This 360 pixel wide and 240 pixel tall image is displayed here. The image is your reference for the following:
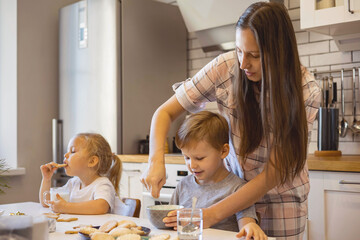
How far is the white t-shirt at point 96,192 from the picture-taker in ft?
6.34

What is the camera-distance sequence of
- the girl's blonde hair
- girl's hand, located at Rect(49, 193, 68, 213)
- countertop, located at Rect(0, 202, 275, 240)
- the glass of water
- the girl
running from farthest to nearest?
1. the girl's blonde hair
2. the girl
3. girl's hand, located at Rect(49, 193, 68, 213)
4. countertop, located at Rect(0, 202, 275, 240)
5. the glass of water

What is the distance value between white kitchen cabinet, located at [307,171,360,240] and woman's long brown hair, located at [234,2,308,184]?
959 millimetres

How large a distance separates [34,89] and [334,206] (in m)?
2.64

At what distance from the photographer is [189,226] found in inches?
47.0

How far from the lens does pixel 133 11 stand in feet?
11.9

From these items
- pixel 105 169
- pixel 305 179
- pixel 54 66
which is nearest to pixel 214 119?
pixel 305 179

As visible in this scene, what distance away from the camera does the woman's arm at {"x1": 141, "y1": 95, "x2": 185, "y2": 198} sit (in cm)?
144

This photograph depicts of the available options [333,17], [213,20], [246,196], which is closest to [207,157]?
[246,196]

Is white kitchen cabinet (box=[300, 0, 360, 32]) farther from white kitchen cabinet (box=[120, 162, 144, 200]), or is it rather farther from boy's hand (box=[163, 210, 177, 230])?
boy's hand (box=[163, 210, 177, 230])

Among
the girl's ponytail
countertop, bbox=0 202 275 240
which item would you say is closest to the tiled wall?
the girl's ponytail

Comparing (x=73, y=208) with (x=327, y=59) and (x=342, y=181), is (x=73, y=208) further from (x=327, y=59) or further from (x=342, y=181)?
(x=327, y=59)

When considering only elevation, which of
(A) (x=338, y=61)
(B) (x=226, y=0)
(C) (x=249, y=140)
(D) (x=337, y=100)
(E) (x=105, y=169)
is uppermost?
(B) (x=226, y=0)

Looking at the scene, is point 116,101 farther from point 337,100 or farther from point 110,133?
point 337,100

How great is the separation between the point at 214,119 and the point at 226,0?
1823mm
